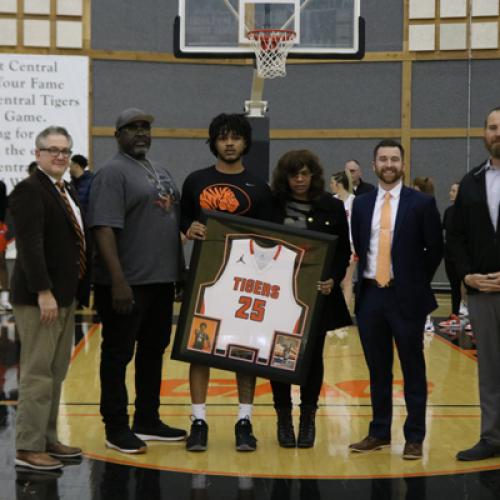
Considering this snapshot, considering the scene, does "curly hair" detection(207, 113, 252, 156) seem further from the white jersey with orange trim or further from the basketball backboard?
the basketball backboard

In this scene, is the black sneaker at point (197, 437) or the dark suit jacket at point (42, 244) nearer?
the dark suit jacket at point (42, 244)

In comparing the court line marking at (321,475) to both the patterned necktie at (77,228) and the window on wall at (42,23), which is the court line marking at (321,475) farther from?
the window on wall at (42,23)

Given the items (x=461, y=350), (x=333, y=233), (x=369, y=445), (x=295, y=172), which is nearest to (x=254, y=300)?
(x=333, y=233)

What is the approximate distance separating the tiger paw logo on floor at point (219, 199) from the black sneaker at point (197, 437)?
3.92ft

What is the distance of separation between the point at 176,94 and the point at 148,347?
10.0 meters

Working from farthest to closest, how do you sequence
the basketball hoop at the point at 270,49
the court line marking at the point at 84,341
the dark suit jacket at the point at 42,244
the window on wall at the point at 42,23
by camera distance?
the window on wall at the point at 42,23 < the basketball hoop at the point at 270,49 < the court line marking at the point at 84,341 < the dark suit jacket at the point at 42,244

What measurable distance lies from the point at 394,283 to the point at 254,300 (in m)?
0.78

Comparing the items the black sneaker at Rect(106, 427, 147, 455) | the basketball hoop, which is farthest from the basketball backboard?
the black sneaker at Rect(106, 427, 147, 455)

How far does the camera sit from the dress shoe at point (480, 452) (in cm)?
512

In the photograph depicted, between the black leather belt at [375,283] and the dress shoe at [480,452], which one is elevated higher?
the black leather belt at [375,283]

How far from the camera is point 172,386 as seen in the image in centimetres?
723

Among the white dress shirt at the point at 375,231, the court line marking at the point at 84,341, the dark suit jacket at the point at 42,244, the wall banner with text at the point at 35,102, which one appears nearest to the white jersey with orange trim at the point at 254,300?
the white dress shirt at the point at 375,231

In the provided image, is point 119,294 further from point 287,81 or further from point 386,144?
point 287,81

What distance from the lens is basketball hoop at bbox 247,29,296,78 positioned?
9.80 m
